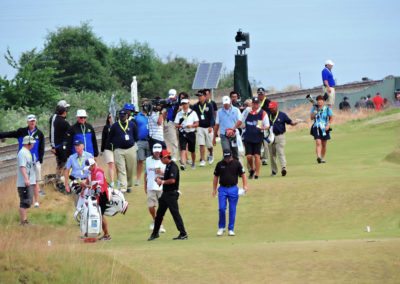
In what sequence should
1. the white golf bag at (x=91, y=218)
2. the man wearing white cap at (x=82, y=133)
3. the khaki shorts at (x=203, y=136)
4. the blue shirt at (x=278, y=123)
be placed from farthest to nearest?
the khaki shorts at (x=203, y=136), the blue shirt at (x=278, y=123), the man wearing white cap at (x=82, y=133), the white golf bag at (x=91, y=218)

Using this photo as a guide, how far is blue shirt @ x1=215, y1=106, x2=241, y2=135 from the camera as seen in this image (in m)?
31.3

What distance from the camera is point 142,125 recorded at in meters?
31.8

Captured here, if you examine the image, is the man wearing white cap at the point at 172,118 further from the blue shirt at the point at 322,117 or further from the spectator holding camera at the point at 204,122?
the blue shirt at the point at 322,117

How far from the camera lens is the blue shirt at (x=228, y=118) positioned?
31.3 meters

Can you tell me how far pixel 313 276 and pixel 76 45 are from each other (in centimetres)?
6037

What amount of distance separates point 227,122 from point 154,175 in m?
6.36

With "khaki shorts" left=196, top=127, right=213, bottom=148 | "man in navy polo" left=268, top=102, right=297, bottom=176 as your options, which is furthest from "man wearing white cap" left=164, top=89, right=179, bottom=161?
"man in navy polo" left=268, top=102, right=297, bottom=176

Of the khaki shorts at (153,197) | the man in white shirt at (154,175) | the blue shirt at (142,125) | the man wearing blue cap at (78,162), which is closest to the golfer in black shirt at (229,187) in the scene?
the man in white shirt at (154,175)

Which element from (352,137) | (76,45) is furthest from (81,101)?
(352,137)

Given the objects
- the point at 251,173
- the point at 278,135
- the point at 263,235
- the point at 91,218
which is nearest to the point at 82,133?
the point at 91,218

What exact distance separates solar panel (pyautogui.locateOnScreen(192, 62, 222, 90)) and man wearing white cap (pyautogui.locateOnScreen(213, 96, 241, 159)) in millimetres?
12330

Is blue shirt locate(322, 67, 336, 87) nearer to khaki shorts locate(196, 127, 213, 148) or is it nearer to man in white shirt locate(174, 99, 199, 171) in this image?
khaki shorts locate(196, 127, 213, 148)

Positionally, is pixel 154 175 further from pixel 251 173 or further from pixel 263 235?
pixel 251 173

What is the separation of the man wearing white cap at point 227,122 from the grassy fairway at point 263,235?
3.42 feet
